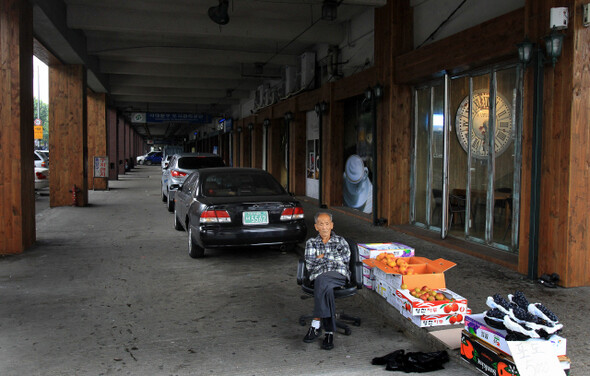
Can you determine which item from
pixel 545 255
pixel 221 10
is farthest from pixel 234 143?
pixel 545 255

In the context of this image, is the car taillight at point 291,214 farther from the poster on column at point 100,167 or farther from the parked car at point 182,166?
the poster on column at point 100,167

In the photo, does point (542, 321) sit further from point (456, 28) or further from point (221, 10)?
point (221, 10)

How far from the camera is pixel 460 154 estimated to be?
28.0 feet

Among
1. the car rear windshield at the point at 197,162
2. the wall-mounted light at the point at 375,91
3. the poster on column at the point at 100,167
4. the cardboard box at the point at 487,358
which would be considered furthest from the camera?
the poster on column at the point at 100,167

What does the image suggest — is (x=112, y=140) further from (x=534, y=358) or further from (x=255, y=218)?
(x=534, y=358)

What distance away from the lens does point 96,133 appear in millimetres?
21297

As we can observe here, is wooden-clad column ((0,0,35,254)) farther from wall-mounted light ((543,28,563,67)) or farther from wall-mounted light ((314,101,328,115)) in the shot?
wall-mounted light ((543,28,563,67))

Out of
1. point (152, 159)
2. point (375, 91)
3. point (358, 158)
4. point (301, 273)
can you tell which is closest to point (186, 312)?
point (301, 273)

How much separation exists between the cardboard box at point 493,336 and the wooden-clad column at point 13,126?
7077 mm

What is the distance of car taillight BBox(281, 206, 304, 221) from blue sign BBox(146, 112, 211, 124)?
28331 mm

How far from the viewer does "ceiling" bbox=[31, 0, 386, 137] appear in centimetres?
1165

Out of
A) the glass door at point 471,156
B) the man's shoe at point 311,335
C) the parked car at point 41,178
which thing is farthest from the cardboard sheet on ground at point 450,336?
the parked car at point 41,178

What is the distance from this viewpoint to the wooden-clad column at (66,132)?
1436cm

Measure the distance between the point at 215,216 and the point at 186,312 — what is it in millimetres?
2024
